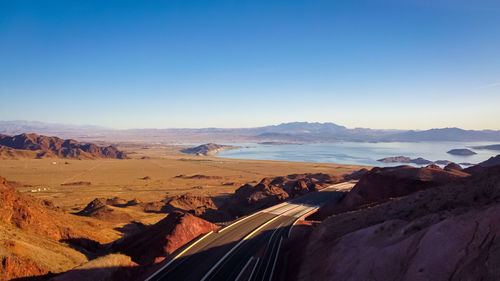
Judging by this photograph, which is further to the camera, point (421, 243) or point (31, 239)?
point (31, 239)

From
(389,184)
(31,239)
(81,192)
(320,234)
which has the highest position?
(389,184)

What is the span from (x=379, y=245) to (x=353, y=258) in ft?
5.12

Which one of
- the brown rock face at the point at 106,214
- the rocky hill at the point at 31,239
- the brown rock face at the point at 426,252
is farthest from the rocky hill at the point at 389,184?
the brown rock face at the point at 106,214

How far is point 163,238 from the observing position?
23609 mm

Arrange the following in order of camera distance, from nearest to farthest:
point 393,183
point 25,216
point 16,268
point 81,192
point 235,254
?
point 16,268 → point 235,254 → point 25,216 → point 393,183 → point 81,192

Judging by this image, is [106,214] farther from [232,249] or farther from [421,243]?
[421,243]

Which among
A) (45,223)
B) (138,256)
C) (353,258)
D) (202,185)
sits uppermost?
(353,258)

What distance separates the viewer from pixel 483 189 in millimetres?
14758

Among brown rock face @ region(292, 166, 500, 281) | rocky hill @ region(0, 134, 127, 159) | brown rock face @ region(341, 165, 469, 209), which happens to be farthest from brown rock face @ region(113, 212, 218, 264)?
rocky hill @ region(0, 134, 127, 159)

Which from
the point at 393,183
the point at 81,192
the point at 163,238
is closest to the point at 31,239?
the point at 163,238

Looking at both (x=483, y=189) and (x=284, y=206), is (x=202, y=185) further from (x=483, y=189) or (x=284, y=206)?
(x=483, y=189)

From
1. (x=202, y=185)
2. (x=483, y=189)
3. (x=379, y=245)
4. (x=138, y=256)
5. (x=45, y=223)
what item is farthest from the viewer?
(x=202, y=185)

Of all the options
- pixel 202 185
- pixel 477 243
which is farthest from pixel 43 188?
pixel 477 243

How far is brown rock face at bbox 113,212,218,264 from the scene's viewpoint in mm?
22641
